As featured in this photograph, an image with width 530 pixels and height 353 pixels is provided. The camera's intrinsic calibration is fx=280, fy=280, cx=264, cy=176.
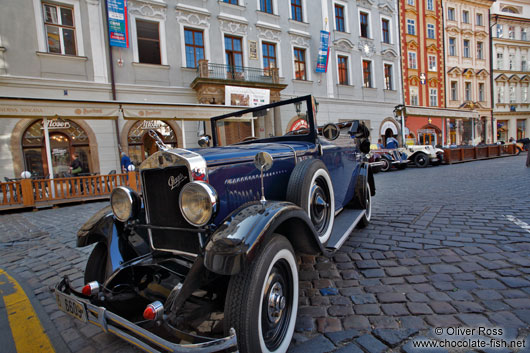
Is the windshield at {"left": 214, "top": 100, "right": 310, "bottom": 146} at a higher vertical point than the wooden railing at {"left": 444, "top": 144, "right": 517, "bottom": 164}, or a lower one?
higher

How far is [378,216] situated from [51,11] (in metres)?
12.9

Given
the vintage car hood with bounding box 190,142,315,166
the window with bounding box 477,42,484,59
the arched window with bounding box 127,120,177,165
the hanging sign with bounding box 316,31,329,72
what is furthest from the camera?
the window with bounding box 477,42,484,59

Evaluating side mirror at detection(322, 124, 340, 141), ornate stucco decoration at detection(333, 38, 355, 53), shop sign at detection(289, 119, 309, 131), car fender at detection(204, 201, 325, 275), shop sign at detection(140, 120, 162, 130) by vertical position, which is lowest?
car fender at detection(204, 201, 325, 275)

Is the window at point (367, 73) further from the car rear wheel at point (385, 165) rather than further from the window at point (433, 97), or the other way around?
the car rear wheel at point (385, 165)

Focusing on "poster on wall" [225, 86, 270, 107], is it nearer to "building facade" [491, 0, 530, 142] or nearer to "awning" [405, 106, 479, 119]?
"awning" [405, 106, 479, 119]

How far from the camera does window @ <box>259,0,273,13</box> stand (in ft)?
48.0

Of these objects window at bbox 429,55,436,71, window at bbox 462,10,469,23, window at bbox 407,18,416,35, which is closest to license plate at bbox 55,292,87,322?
window at bbox 407,18,416,35

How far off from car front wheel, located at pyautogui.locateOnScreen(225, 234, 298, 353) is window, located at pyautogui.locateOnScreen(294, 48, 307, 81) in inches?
606

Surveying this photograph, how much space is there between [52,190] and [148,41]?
742 centimetres

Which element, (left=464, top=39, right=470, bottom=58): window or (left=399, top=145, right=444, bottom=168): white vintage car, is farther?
(left=464, top=39, right=470, bottom=58): window

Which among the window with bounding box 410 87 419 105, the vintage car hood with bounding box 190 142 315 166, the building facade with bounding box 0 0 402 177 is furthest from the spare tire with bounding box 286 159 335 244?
the window with bounding box 410 87 419 105

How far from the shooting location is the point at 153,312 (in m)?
1.36

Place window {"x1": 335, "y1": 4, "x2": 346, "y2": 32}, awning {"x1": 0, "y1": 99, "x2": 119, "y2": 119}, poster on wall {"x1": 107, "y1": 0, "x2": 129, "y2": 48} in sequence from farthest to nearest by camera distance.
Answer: window {"x1": 335, "y1": 4, "x2": 346, "y2": 32} → poster on wall {"x1": 107, "y1": 0, "x2": 129, "y2": 48} → awning {"x1": 0, "y1": 99, "x2": 119, "y2": 119}

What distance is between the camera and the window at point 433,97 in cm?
2273
